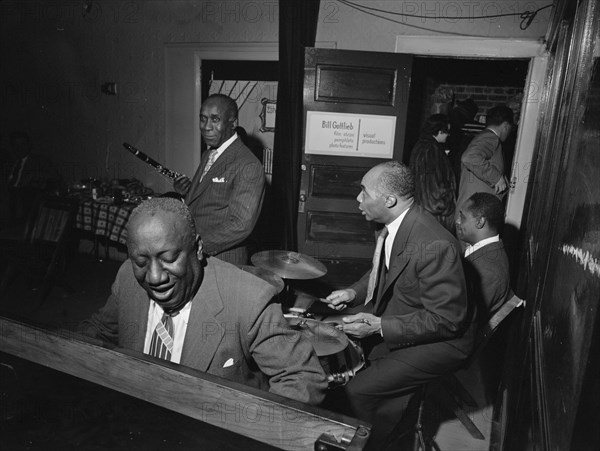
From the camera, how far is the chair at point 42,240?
14.9ft

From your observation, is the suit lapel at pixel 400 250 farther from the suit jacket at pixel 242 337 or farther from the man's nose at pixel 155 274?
the man's nose at pixel 155 274

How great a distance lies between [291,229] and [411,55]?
224cm

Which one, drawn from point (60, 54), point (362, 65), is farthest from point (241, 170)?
point (60, 54)

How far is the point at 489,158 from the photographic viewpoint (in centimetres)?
457

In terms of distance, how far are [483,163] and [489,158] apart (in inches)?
4.4

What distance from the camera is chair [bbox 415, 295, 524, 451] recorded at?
2.60m

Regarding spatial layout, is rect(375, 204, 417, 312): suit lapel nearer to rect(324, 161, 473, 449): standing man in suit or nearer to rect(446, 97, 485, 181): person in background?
rect(324, 161, 473, 449): standing man in suit

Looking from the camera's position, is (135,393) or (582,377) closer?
(582,377)

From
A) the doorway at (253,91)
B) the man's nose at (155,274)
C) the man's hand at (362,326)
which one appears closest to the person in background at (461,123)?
the doorway at (253,91)

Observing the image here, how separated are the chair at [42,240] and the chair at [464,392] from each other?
12.4 ft

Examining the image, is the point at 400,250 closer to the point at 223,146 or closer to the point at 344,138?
the point at 223,146

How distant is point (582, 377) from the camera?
0.75m

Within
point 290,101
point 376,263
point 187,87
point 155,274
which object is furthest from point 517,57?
point 155,274

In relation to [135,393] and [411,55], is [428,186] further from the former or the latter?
[135,393]
